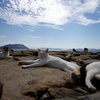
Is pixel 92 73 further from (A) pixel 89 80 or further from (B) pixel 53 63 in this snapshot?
(B) pixel 53 63

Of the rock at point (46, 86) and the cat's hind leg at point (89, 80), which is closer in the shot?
the rock at point (46, 86)

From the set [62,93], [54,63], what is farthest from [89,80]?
[54,63]

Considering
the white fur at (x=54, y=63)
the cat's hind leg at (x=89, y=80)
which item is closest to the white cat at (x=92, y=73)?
the cat's hind leg at (x=89, y=80)

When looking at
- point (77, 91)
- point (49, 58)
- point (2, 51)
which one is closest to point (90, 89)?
point (77, 91)

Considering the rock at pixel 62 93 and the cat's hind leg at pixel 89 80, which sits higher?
the cat's hind leg at pixel 89 80

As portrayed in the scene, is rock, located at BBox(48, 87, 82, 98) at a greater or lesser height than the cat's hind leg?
lesser

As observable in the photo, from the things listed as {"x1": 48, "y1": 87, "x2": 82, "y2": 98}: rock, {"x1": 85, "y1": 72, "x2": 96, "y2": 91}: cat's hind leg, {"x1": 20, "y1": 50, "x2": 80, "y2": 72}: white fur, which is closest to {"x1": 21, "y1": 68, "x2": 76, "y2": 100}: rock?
{"x1": 48, "y1": 87, "x2": 82, "y2": 98}: rock

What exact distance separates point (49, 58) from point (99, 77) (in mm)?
4492

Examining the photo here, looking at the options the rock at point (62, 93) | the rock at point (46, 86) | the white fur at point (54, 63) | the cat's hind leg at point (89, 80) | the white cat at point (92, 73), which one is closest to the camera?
the rock at point (62, 93)

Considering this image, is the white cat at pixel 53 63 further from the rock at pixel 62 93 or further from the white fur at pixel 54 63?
the rock at pixel 62 93

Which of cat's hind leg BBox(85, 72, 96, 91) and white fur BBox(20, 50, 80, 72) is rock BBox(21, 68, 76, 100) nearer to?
cat's hind leg BBox(85, 72, 96, 91)

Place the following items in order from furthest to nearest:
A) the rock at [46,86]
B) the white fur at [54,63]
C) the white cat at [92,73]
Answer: the white fur at [54,63]
the white cat at [92,73]
the rock at [46,86]

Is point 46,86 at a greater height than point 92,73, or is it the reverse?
point 92,73

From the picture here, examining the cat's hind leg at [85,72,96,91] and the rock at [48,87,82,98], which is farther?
the cat's hind leg at [85,72,96,91]
